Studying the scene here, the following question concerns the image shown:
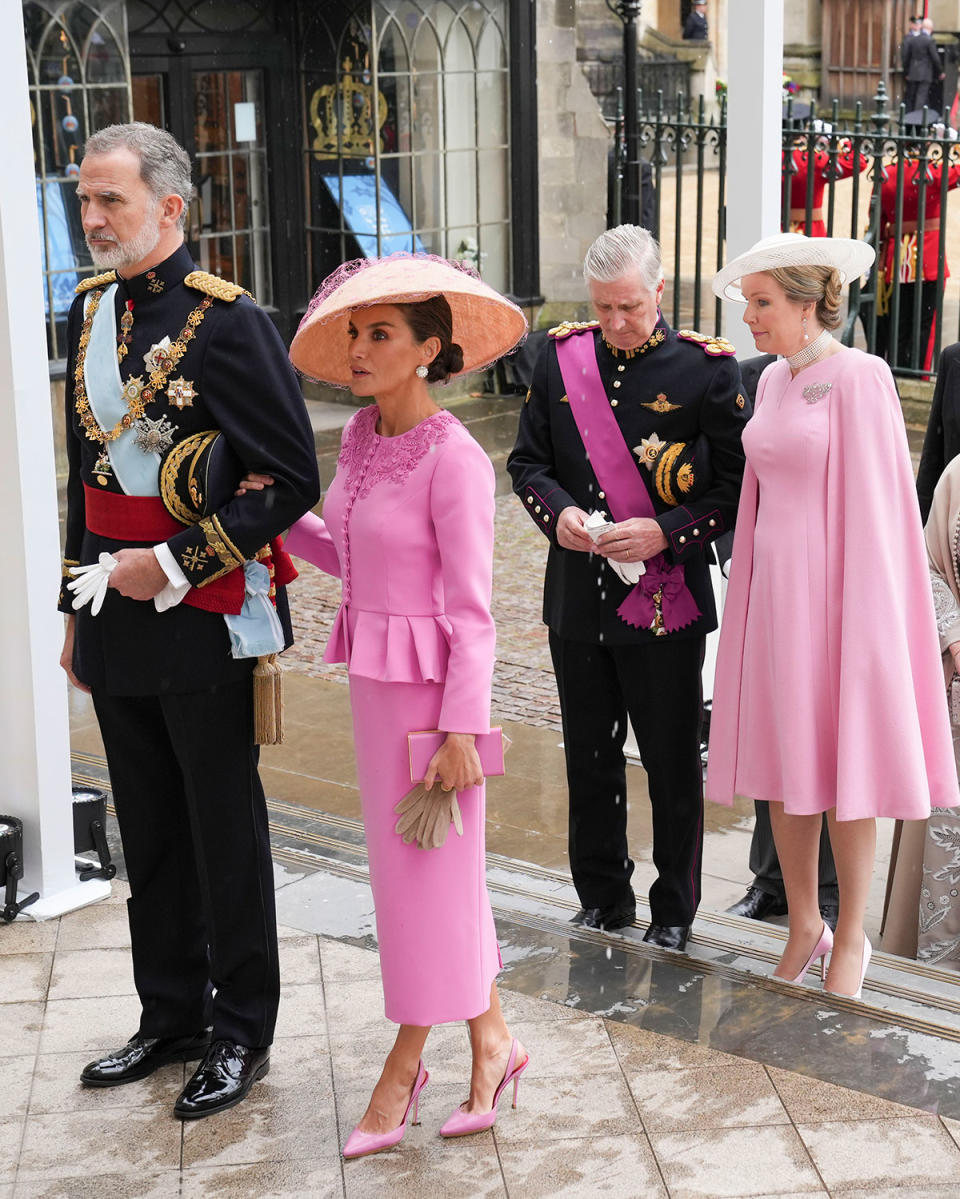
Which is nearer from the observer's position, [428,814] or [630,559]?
[428,814]

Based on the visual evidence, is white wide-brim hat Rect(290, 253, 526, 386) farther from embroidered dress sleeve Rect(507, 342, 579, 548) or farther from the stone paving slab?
the stone paving slab

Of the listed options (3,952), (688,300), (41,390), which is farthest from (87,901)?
(688,300)

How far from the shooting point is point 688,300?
48.9ft

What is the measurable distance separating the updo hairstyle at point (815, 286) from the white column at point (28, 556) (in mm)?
1770

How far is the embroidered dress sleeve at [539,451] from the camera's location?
13.9 ft

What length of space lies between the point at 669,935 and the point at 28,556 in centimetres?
184

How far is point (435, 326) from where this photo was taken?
321 cm

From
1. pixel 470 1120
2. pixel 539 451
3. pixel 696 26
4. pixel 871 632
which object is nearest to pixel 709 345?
pixel 539 451

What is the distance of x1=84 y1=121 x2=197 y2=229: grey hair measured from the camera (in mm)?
3281

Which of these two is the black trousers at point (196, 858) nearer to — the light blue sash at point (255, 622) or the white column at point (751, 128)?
the light blue sash at point (255, 622)

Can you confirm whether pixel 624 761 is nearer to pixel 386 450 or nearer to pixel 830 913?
pixel 830 913

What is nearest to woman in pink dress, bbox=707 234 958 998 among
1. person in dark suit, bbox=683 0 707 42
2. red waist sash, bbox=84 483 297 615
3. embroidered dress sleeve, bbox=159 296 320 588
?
embroidered dress sleeve, bbox=159 296 320 588

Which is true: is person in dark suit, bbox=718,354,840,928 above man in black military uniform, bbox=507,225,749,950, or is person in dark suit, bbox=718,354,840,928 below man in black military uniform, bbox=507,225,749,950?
below

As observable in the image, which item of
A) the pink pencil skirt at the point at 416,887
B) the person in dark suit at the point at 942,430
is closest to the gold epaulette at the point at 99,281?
the pink pencil skirt at the point at 416,887
